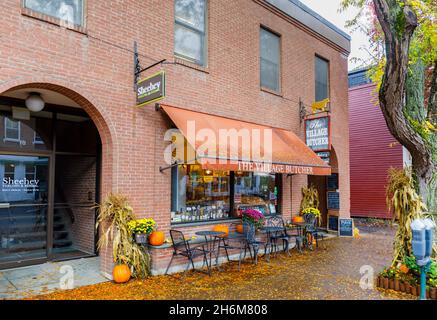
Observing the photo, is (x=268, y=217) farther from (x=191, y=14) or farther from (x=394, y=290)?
(x=191, y=14)

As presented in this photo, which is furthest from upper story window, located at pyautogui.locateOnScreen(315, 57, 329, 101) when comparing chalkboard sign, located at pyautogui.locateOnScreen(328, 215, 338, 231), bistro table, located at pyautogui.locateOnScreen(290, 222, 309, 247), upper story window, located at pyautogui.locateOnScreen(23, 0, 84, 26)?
upper story window, located at pyautogui.locateOnScreen(23, 0, 84, 26)

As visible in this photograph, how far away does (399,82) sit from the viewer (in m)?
6.35

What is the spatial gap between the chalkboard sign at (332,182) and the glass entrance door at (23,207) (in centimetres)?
1051

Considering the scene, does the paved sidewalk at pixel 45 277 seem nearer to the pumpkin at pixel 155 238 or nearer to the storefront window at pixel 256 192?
the pumpkin at pixel 155 238

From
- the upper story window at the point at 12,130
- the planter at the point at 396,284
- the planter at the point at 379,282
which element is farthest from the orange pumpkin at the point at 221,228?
the upper story window at the point at 12,130

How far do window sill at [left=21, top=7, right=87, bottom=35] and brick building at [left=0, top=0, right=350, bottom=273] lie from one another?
0.02 meters

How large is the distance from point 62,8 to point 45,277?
531cm

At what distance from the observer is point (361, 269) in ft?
26.1

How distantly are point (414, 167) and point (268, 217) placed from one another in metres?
4.30

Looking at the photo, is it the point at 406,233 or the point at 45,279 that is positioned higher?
the point at 406,233

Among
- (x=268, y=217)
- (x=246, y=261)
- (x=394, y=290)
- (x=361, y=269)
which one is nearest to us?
(x=394, y=290)

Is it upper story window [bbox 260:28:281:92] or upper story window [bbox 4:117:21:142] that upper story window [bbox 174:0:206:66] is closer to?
upper story window [bbox 260:28:281:92]

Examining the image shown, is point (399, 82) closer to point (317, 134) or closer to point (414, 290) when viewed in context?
point (414, 290)

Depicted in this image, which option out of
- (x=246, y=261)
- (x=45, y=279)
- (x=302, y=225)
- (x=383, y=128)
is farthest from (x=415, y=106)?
(x=383, y=128)
